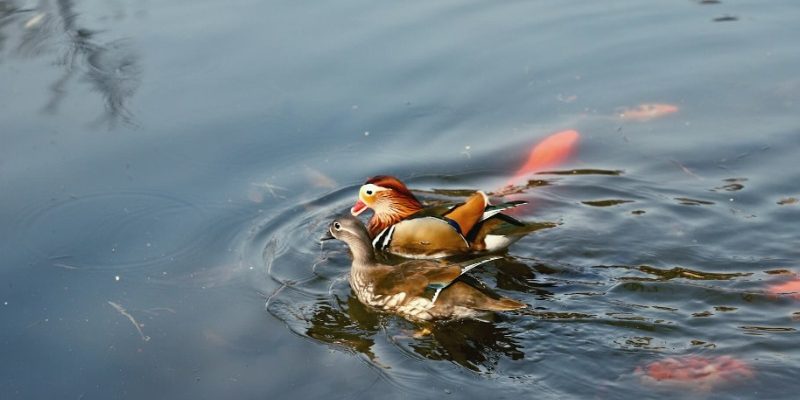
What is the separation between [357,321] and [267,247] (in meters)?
1.18

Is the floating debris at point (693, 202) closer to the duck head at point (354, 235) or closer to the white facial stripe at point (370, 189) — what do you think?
the white facial stripe at point (370, 189)

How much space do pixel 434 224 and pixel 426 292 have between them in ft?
3.79

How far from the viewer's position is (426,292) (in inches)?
295

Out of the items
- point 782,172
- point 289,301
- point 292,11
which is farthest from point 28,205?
point 782,172

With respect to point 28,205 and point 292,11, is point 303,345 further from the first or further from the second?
point 292,11

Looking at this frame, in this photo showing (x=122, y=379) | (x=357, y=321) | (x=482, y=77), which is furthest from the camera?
(x=482, y=77)

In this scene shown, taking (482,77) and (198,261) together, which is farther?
(482,77)

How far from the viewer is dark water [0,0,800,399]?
691cm

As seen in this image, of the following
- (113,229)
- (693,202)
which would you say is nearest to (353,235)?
(113,229)

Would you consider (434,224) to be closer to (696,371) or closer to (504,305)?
(504,305)

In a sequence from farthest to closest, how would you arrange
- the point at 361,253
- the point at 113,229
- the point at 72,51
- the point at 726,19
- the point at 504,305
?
the point at 726,19
the point at 72,51
the point at 113,229
the point at 361,253
the point at 504,305

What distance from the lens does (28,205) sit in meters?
8.75

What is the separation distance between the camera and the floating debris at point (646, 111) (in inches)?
395

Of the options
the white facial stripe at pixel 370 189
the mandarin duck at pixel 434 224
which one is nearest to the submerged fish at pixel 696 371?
the mandarin duck at pixel 434 224
